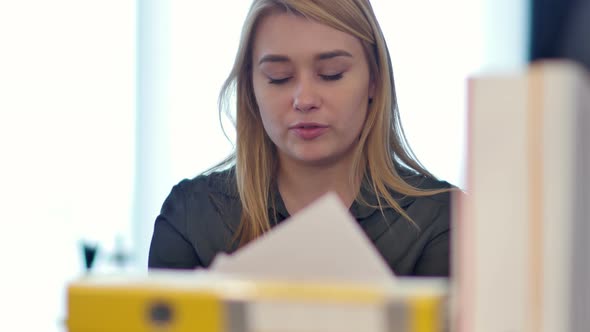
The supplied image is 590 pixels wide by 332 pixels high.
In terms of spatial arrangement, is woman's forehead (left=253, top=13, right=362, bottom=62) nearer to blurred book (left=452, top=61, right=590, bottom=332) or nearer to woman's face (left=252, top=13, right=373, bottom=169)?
woman's face (left=252, top=13, right=373, bottom=169)

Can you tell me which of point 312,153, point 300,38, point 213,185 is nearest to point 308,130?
point 312,153

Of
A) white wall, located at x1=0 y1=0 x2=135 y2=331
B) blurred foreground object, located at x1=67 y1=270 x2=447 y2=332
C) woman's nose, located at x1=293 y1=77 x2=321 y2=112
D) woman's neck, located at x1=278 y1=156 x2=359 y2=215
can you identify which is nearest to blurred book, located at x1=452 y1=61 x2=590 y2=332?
blurred foreground object, located at x1=67 y1=270 x2=447 y2=332

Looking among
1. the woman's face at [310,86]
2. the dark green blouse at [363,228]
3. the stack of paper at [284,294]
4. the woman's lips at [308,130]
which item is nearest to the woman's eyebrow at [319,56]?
the woman's face at [310,86]

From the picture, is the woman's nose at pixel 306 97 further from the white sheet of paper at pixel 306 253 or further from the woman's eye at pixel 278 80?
the white sheet of paper at pixel 306 253

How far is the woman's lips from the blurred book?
71cm

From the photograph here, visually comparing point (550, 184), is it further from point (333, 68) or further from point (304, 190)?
point (304, 190)

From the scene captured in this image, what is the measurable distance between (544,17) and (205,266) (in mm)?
1805

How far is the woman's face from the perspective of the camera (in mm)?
1176

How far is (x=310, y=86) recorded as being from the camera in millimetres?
1167

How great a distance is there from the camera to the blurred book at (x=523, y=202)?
1.52 ft

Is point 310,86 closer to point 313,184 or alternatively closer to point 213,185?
point 313,184

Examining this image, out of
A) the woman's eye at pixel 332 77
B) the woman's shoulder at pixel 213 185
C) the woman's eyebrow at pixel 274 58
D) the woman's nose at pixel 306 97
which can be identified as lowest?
the woman's shoulder at pixel 213 185

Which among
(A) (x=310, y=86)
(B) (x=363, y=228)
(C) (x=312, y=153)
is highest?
(A) (x=310, y=86)

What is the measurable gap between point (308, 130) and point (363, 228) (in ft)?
0.66
